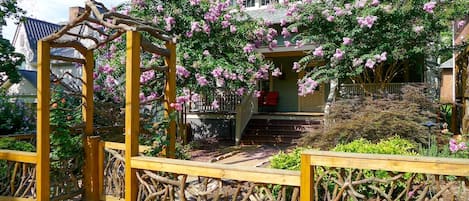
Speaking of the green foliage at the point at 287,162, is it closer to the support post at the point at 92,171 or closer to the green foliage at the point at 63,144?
the support post at the point at 92,171

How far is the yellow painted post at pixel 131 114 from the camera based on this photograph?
157 inches

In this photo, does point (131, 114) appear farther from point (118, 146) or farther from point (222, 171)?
point (222, 171)

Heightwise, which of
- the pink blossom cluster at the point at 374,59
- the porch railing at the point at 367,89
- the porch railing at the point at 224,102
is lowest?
the porch railing at the point at 224,102

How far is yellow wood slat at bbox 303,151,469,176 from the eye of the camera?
2.78 m

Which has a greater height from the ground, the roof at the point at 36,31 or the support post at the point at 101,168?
the roof at the point at 36,31

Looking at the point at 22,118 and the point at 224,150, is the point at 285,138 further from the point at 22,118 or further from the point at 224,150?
the point at 22,118

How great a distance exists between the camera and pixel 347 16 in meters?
9.07

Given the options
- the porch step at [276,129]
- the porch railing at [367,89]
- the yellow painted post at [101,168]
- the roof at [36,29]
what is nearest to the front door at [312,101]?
the porch step at [276,129]

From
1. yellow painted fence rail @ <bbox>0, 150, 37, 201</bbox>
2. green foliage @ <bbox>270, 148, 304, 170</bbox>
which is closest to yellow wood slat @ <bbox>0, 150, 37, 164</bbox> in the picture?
→ yellow painted fence rail @ <bbox>0, 150, 37, 201</bbox>

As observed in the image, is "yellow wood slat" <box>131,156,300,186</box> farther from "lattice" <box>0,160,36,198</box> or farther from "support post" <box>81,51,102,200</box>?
"lattice" <box>0,160,36,198</box>

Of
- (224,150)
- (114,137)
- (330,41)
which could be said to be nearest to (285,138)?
(224,150)

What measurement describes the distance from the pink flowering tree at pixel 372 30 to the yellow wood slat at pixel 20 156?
6544 millimetres

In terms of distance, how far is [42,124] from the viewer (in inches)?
173

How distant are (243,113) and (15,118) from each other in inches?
257
